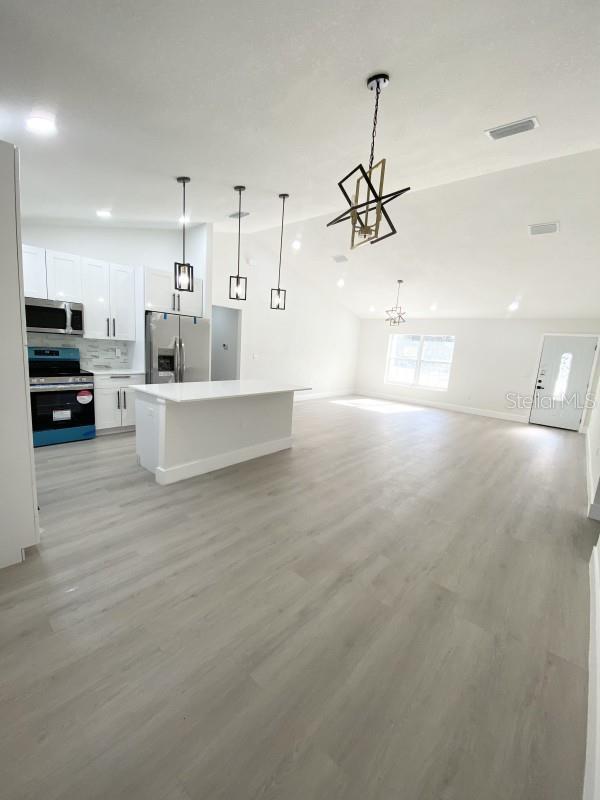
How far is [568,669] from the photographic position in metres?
1.59

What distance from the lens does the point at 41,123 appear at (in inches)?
91.5

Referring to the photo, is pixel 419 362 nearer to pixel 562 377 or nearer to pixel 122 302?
pixel 562 377

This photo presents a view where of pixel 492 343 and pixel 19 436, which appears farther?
pixel 492 343

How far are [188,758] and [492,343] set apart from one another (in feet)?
28.7

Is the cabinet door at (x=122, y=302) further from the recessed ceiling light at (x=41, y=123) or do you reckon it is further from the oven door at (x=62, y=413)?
the recessed ceiling light at (x=41, y=123)

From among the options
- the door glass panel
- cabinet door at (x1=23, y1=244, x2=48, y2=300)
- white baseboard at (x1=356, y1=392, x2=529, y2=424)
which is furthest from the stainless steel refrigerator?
the door glass panel

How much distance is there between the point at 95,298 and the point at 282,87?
3549 millimetres

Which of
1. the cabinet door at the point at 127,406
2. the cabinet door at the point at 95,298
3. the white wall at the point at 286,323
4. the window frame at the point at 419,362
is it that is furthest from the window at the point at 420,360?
the cabinet door at the point at 95,298

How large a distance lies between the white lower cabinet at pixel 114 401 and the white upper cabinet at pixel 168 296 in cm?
108

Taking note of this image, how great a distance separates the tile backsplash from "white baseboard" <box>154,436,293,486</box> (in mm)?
2491

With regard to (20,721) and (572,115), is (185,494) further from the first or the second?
(572,115)

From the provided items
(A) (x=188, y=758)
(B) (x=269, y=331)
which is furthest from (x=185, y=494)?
(B) (x=269, y=331)

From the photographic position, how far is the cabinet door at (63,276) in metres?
4.04

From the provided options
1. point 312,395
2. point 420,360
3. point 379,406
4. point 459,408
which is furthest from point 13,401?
point 420,360
